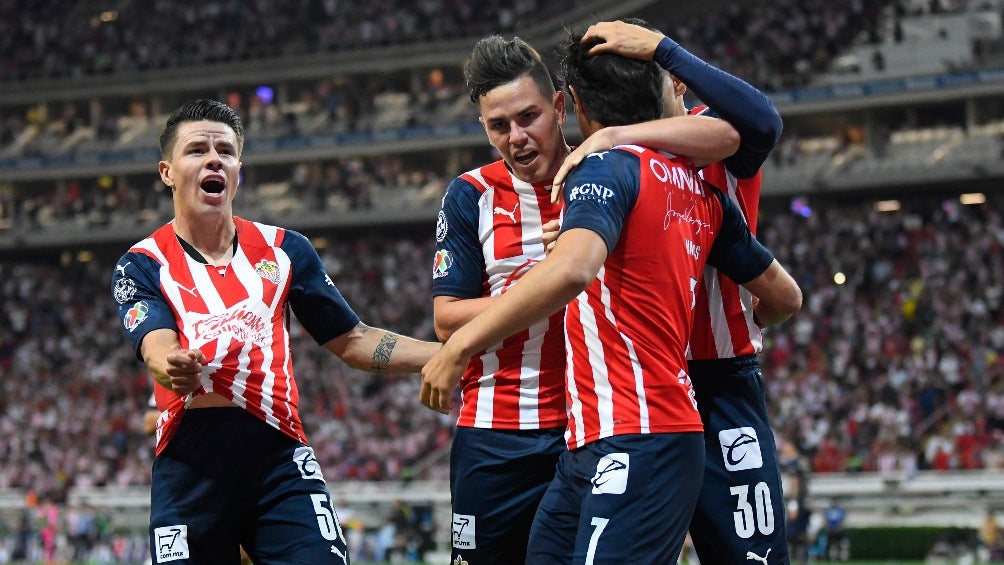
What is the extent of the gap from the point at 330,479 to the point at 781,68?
19.6 metres

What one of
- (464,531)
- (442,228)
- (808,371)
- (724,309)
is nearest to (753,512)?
(724,309)

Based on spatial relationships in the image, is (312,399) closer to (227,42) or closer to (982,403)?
(982,403)

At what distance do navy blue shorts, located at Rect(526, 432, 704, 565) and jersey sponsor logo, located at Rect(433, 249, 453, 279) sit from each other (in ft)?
4.17

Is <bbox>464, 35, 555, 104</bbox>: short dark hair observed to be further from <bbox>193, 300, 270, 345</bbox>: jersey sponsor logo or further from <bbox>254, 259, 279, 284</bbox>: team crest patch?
<bbox>193, 300, 270, 345</bbox>: jersey sponsor logo

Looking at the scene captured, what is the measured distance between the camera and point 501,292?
532cm

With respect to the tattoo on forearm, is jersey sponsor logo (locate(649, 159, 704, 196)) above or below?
above

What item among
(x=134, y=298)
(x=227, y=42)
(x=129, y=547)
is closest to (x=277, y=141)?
(x=227, y=42)

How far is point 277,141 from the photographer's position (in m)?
45.7

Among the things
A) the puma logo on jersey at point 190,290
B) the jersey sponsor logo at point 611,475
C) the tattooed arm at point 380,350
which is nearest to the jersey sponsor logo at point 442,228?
the tattooed arm at point 380,350

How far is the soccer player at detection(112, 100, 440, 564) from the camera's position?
512cm

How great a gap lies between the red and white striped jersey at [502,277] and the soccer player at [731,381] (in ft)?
2.31

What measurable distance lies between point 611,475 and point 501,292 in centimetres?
138

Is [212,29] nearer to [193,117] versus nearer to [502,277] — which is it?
[193,117]

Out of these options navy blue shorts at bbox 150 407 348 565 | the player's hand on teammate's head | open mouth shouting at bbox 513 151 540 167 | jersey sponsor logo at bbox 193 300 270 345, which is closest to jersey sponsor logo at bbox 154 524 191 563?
navy blue shorts at bbox 150 407 348 565
